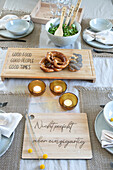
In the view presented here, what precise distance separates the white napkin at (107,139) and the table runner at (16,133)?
294 mm

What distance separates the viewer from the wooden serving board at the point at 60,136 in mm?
564

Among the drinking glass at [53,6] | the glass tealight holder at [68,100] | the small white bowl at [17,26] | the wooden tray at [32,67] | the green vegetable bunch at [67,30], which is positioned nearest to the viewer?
the glass tealight holder at [68,100]

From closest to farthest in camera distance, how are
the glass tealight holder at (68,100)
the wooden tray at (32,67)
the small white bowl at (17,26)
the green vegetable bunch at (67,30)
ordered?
the glass tealight holder at (68,100) < the wooden tray at (32,67) < the green vegetable bunch at (67,30) < the small white bowl at (17,26)

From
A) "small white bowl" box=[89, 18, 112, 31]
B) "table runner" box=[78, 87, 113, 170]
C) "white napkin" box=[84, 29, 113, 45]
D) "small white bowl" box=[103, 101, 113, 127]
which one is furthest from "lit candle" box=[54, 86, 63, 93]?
"small white bowl" box=[89, 18, 112, 31]

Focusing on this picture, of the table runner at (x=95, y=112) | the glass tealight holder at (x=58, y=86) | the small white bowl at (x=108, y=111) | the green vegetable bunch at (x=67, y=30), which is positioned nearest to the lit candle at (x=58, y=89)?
the glass tealight holder at (x=58, y=86)

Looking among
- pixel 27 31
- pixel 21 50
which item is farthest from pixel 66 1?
pixel 21 50

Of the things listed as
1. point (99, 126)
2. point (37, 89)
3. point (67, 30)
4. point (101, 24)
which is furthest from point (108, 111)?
point (101, 24)

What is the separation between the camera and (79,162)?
0.56 meters

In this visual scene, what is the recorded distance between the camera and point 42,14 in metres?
1.22

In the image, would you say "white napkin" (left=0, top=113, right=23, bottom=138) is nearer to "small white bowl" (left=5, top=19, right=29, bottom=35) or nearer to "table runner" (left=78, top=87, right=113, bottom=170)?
"table runner" (left=78, top=87, right=113, bottom=170)

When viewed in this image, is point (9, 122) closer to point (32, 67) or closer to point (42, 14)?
point (32, 67)

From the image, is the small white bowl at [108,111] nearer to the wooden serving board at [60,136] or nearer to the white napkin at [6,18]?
A: the wooden serving board at [60,136]

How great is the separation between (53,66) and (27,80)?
146 millimetres

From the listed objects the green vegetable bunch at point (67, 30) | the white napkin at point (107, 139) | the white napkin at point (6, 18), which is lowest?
the white napkin at point (107, 139)
